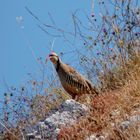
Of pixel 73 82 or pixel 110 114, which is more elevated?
pixel 73 82

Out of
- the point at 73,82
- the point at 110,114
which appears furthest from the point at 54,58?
the point at 110,114

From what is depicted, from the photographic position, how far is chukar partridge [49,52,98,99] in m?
8.68

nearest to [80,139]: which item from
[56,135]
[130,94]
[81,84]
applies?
[56,135]

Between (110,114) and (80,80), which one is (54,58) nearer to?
(80,80)

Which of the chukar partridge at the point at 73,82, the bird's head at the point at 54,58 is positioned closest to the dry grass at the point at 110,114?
the chukar partridge at the point at 73,82

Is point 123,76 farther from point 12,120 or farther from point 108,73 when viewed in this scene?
point 12,120

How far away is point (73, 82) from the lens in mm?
8742

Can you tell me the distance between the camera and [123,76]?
9039 millimetres

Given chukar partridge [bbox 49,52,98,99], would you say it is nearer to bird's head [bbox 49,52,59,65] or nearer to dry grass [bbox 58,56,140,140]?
bird's head [bbox 49,52,59,65]

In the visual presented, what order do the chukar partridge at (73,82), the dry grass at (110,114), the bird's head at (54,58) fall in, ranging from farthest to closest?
the bird's head at (54,58) → the chukar partridge at (73,82) → the dry grass at (110,114)

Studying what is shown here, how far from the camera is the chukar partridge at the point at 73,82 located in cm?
868

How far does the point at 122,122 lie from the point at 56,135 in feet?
2.90

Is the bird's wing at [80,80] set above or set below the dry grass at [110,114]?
above

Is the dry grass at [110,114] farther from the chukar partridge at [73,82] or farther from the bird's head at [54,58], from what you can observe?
the bird's head at [54,58]
